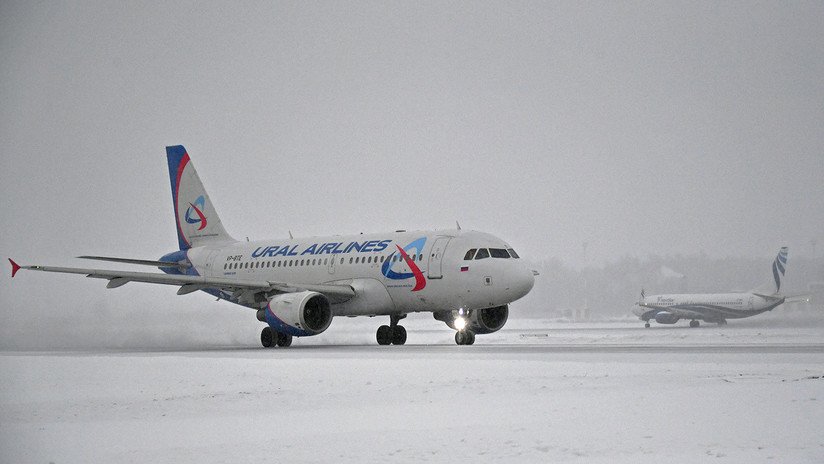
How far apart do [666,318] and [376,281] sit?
60.0 meters

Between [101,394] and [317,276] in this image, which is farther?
[317,276]

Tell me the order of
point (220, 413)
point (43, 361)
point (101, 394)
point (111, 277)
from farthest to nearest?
point (111, 277) < point (43, 361) < point (101, 394) < point (220, 413)

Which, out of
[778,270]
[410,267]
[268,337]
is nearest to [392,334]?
[410,267]

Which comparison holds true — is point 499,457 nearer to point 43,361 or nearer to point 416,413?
point 416,413

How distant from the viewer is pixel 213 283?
35781mm

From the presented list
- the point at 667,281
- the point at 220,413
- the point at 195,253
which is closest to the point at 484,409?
the point at 220,413

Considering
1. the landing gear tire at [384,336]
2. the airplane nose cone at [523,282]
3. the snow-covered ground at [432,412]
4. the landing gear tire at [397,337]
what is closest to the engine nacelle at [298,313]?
the landing gear tire at [384,336]

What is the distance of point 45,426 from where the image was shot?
51.1ft

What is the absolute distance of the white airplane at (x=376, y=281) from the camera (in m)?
34.7

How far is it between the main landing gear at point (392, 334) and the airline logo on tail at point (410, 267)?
2862mm

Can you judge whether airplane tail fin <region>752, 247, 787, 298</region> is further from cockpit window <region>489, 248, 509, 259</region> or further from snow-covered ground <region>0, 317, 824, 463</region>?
snow-covered ground <region>0, 317, 824, 463</region>

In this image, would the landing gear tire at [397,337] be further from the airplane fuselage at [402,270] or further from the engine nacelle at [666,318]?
the engine nacelle at [666,318]

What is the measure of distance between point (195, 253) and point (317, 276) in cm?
941

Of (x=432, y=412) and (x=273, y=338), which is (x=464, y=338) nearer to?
(x=273, y=338)
